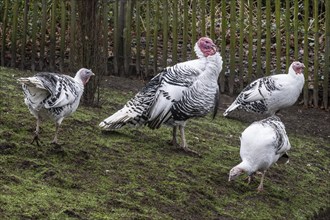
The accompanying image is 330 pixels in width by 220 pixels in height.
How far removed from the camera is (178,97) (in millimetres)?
8711

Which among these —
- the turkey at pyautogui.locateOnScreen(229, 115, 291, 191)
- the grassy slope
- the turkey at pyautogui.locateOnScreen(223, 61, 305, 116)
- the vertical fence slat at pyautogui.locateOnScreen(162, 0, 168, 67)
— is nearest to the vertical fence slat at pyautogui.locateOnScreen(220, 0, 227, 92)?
the vertical fence slat at pyautogui.locateOnScreen(162, 0, 168, 67)

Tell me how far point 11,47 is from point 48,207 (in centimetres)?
719

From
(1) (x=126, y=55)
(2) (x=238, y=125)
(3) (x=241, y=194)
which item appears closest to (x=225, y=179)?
(3) (x=241, y=194)

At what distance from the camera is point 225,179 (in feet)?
26.7

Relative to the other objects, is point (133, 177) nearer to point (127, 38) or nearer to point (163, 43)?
point (163, 43)

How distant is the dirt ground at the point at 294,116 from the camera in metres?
11.5

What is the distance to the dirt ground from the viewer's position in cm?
1148

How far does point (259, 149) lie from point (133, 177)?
47.8 inches

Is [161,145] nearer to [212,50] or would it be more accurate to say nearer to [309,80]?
[212,50]

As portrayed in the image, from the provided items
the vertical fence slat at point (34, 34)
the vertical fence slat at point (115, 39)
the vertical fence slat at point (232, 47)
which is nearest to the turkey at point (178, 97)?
the vertical fence slat at point (232, 47)

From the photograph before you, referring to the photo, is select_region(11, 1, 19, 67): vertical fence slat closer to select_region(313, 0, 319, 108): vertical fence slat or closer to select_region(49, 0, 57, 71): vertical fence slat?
select_region(49, 0, 57, 71): vertical fence slat

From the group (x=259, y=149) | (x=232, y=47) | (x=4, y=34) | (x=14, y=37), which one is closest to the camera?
(x=259, y=149)

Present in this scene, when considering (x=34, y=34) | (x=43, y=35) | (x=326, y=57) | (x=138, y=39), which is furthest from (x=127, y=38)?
(x=326, y=57)

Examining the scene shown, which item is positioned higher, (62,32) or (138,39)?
(62,32)
